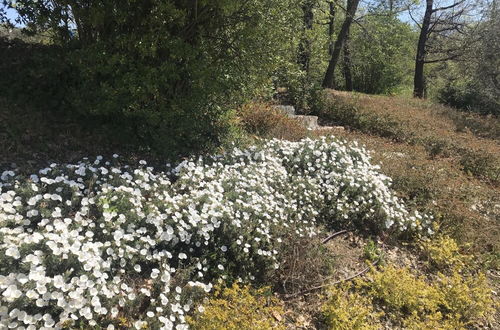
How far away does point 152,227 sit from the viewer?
371 cm

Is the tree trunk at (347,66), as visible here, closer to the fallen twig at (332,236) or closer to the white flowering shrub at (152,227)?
the white flowering shrub at (152,227)

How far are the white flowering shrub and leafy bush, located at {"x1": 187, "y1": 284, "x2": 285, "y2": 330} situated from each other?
5.9 inches

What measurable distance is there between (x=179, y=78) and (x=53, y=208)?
7.39 feet

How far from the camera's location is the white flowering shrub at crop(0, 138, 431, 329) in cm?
287

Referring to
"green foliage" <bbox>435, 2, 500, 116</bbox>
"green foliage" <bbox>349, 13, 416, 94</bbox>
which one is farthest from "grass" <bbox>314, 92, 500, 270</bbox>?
"green foliage" <bbox>349, 13, 416, 94</bbox>

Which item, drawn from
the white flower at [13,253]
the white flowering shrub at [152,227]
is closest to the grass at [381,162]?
the white flowering shrub at [152,227]

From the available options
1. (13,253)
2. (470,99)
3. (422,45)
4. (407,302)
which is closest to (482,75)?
(470,99)

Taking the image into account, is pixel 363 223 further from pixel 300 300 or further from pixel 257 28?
pixel 257 28

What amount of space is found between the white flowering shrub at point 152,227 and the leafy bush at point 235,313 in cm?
15

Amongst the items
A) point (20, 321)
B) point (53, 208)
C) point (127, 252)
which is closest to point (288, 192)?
point (127, 252)

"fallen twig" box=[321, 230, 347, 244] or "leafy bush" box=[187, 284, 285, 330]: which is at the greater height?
"leafy bush" box=[187, 284, 285, 330]

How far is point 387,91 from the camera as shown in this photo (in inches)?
890

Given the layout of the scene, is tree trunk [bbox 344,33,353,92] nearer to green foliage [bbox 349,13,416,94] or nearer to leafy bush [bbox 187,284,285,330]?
green foliage [bbox 349,13,416,94]

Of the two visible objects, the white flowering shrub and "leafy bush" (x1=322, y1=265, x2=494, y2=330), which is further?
"leafy bush" (x1=322, y1=265, x2=494, y2=330)
